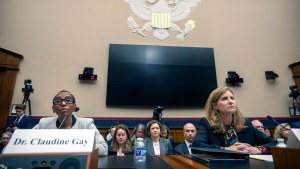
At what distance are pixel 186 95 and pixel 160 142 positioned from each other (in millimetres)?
1649

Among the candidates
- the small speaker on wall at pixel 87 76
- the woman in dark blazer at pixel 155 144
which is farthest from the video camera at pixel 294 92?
the small speaker on wall at pixel 87 76

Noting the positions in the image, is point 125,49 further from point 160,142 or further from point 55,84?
point 160,142

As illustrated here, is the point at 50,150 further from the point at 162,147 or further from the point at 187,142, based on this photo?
the point at 187,142

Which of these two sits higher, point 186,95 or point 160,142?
point 186,95

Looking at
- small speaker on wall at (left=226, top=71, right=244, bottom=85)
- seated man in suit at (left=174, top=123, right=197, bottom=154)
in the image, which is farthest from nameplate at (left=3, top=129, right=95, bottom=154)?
small speaker on wall at (left=226, top=71, right=244, bottom=85)

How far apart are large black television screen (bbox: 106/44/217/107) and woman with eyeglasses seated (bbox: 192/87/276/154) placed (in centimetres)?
245

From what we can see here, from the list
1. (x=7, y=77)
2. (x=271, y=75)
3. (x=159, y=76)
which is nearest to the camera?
(x=7, y=77)

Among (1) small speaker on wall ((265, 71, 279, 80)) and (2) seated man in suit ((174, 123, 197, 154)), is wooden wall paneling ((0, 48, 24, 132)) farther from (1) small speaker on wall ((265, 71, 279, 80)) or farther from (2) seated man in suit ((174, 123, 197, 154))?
(1) small speaker on wall ((265, 71, 279, 80))

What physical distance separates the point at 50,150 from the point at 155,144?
1.92 m

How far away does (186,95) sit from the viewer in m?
3.87

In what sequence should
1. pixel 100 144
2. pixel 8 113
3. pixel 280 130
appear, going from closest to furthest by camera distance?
pixel 100 144, pixel 280 130, pixel 8 113

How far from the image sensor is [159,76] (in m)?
3.90

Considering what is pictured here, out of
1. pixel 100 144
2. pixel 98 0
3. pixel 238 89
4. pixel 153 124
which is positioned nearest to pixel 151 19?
pixel 98 0

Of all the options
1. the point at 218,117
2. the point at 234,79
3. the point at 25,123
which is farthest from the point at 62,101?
the point at 234,79
